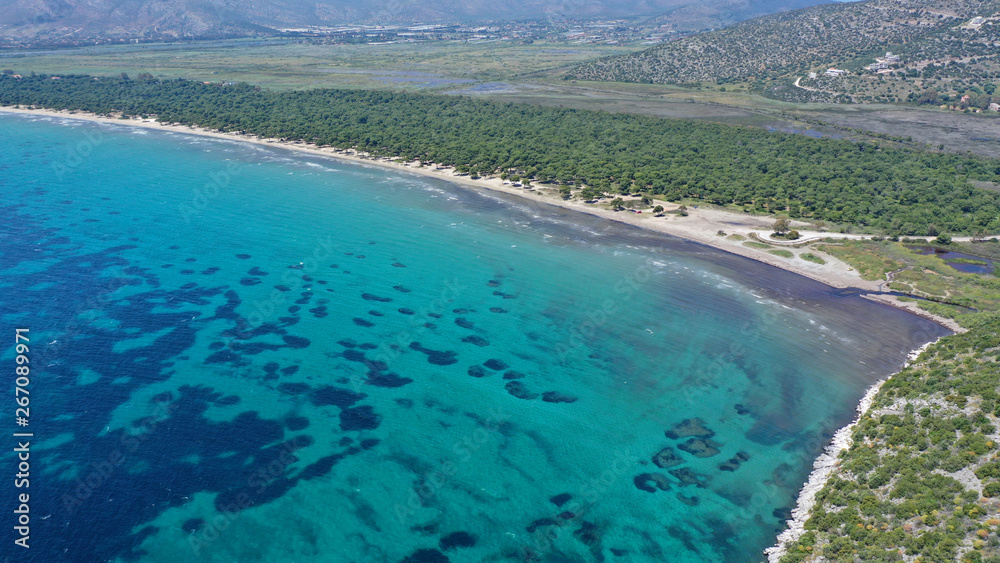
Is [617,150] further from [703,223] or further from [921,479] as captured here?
[921,479]

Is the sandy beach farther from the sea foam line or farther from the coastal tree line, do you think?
the sea foam line

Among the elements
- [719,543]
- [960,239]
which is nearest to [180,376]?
[719,543]

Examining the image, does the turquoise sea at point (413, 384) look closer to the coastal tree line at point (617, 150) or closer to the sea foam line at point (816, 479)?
the sea foam line at point (816, 479)

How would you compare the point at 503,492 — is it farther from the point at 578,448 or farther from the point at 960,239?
the point at 960,239

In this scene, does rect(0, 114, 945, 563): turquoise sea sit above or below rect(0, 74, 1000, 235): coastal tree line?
below

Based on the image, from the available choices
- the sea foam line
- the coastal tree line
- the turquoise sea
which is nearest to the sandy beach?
the turquoise sea

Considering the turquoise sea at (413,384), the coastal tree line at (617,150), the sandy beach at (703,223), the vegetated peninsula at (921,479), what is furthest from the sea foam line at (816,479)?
the coastal tree line at (617,150)

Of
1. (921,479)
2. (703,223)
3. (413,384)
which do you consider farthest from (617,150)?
(921,479)
